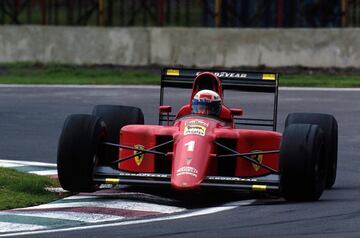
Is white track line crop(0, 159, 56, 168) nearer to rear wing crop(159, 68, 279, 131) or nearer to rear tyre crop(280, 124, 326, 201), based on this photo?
rear wing crop(159, 68, 279, 131)

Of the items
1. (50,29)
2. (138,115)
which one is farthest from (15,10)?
(138,115)

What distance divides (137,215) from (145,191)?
168 cm

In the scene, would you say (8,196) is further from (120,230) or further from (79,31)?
(79,31)

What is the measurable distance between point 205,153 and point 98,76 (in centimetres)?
1430

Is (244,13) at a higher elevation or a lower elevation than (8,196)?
higher

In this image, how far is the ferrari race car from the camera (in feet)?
40.3

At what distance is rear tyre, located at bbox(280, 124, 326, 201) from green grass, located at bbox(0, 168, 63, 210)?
2.16 meters

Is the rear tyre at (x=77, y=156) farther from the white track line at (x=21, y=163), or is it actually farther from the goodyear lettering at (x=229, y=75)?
the white track line at (x=21, y=163)

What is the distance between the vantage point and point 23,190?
42.8ft

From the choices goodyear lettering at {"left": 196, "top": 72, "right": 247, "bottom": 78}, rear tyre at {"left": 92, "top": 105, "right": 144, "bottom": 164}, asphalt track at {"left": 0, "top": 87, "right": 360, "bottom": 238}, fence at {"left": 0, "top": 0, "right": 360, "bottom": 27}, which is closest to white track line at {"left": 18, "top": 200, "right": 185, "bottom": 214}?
asphalt track at {"left": 0, "top": 87, "right": 360, "bottom": 238}

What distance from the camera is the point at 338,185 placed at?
14062 millimetres

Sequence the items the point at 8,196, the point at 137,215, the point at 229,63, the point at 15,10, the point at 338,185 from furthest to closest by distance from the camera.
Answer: the point at 15,10 → the point at 229,63 → the point at 338,185 → the point at 8,196 → the point at 137,215

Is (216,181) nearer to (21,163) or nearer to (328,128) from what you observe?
(328,128)

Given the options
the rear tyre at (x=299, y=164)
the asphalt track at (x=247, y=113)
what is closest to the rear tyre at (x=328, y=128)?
the asphalt track at (x=247, y=113)
